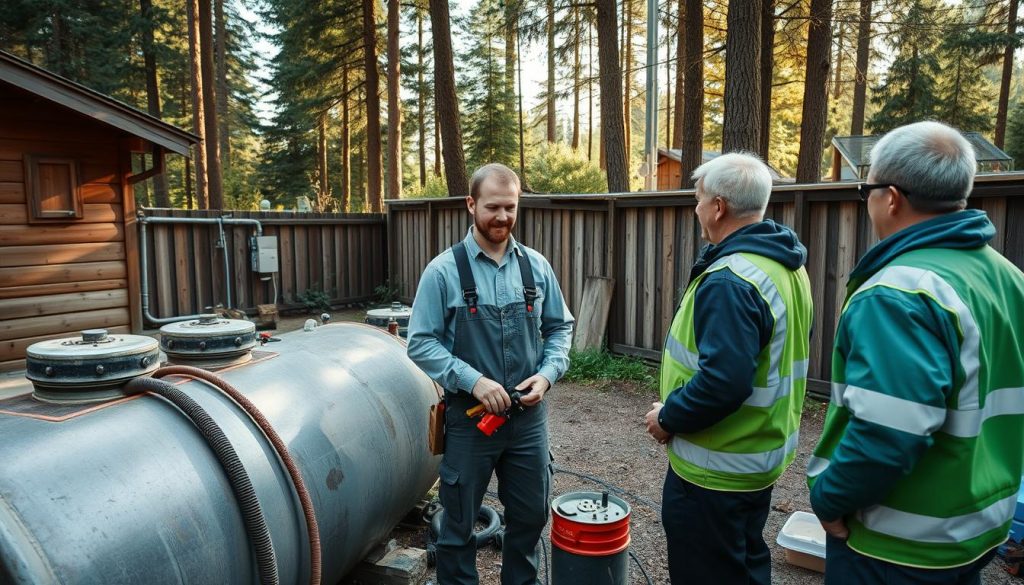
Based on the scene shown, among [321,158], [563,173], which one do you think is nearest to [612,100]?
[563,173]

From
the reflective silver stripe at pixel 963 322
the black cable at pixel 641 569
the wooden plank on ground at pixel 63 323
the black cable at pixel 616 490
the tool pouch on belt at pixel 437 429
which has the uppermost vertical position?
the reflective silver stripe at pixel 963 322

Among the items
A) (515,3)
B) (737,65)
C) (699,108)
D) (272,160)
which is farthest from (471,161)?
(737,65)

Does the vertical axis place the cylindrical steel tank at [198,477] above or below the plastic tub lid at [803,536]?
above

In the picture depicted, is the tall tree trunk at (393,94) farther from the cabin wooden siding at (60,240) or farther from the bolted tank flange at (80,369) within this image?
the bolted tank flange at (80,369)

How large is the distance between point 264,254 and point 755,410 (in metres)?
10.7

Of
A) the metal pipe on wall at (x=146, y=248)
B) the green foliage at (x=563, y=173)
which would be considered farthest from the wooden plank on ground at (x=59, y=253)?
the green foliage at (x=563, y=173)

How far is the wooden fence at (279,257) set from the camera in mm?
10484

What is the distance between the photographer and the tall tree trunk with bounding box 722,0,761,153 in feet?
29.0

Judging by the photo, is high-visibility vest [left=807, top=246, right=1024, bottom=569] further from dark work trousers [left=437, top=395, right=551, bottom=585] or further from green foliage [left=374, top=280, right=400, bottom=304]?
green foliage [left=374, top=280, right=400, bottom=304]

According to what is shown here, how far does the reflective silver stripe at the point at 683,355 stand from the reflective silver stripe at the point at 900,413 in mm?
685

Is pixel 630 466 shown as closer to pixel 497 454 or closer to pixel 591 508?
pixel 591 508

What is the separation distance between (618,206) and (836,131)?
2851 cm

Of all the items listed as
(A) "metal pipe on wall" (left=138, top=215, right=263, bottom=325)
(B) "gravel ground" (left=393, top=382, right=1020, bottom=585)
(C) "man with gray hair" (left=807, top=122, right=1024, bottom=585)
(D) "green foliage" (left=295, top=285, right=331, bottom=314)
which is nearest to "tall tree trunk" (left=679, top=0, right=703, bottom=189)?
(B) "gravel ground" (left=393, top=382, right=1020, bottom=585)

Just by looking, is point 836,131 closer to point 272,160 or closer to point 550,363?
point 272,160
